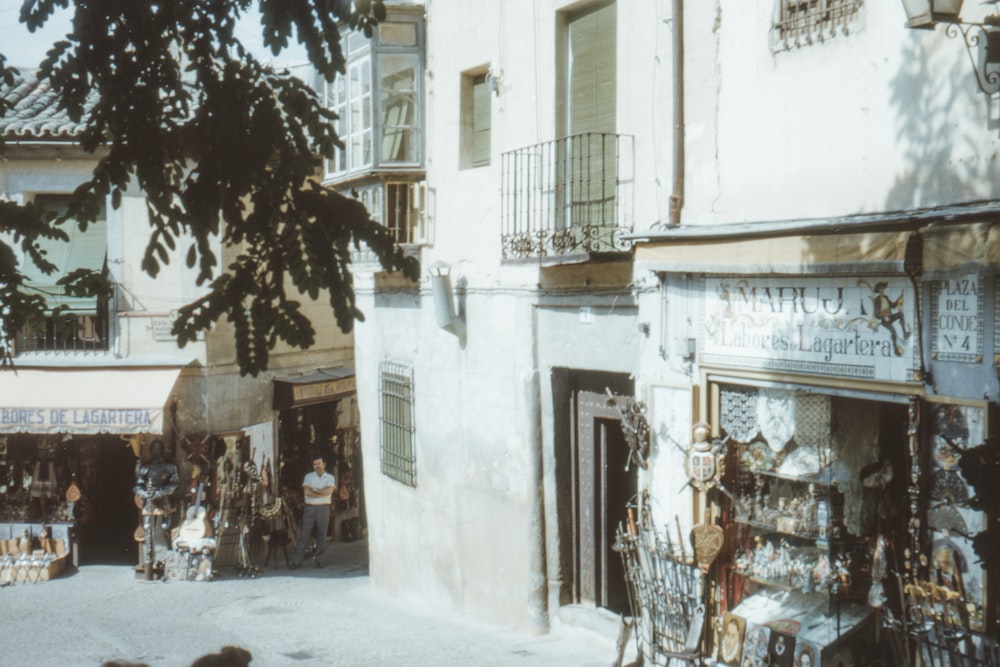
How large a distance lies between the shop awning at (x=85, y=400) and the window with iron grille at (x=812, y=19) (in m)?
11.1

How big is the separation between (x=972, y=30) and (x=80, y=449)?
49.2ft

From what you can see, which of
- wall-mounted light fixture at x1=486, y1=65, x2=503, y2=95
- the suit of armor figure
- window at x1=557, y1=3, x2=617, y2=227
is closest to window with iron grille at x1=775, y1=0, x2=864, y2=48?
window at x1=557, y1=3, x2=617, y2=227

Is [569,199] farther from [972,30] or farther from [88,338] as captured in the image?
[88,338]

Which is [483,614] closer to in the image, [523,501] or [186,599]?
[523,501]

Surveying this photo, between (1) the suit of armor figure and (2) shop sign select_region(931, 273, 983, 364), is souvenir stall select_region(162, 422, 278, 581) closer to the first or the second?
(1) the suit of armor figure

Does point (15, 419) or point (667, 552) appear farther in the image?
point (15, 419)

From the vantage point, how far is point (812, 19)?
7816 mm

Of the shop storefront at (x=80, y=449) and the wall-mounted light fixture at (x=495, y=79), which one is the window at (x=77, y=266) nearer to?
the shop storefront at (x=80, y=449)

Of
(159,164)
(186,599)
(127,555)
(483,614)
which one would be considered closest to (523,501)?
(483,614)

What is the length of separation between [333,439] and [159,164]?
15205mm

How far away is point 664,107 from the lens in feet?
30.2

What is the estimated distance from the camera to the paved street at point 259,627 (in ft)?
34.3

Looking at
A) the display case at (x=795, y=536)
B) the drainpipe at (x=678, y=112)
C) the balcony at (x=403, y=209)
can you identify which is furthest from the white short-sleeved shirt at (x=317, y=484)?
the drainpipe at (x=678, y=112)

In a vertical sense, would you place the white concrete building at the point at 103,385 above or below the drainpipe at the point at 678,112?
below
